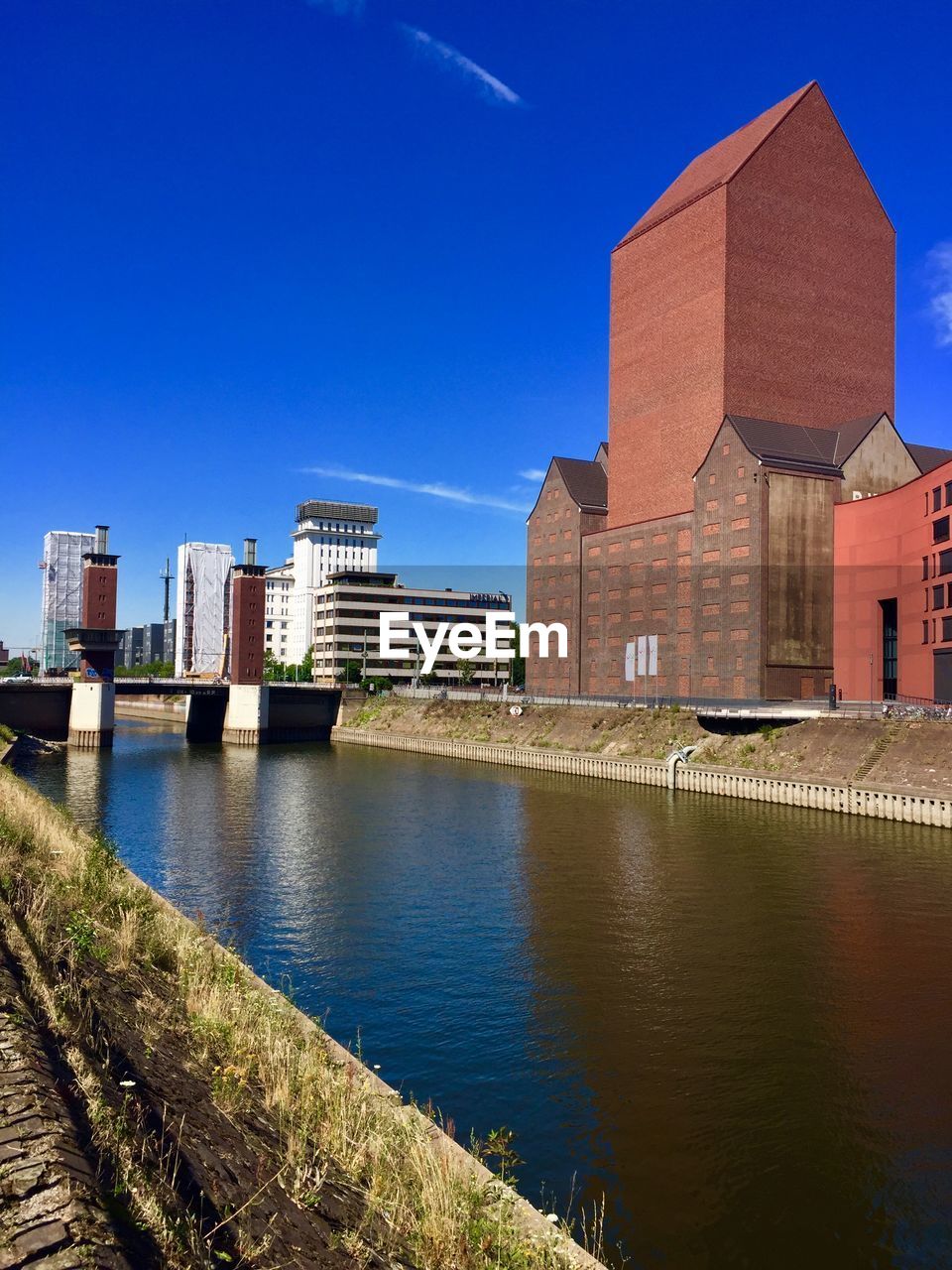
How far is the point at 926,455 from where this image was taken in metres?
113

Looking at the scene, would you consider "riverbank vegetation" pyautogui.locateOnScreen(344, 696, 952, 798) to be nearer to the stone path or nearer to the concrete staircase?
the concrete staircase

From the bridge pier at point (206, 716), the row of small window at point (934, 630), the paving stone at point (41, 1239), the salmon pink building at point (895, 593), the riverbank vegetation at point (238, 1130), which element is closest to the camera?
the paving stone at point (41, 1239)

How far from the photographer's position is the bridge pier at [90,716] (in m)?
115

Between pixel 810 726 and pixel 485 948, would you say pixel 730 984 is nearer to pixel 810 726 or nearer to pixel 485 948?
pixel 485 948

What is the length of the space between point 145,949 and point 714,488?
93.5 metres

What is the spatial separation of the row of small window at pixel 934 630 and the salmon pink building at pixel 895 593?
0.08m

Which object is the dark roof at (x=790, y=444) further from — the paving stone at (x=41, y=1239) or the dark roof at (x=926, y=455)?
the paving stone at (x=41, y=1239)

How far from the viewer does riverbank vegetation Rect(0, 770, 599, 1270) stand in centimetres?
1043

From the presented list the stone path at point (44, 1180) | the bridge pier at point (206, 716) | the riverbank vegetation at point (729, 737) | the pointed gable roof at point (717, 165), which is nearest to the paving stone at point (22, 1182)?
the stone path at point (44, 1180)

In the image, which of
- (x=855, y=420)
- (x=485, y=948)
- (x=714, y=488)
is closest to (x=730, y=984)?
(x=485, y=948)

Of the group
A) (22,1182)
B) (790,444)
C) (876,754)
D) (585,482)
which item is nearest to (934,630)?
(876,754)

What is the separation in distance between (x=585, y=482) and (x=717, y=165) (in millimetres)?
44492

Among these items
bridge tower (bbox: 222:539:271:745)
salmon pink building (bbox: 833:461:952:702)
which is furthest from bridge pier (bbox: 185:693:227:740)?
salmon pink building (bbox: 833:461:952:702)

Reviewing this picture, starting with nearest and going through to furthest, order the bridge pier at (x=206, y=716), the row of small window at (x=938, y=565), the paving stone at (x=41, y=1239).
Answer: the paving stone at (x=41, y=1239) → the row of small window at (x=938, y=565) → the bridge pier at (x=206, y=716)
